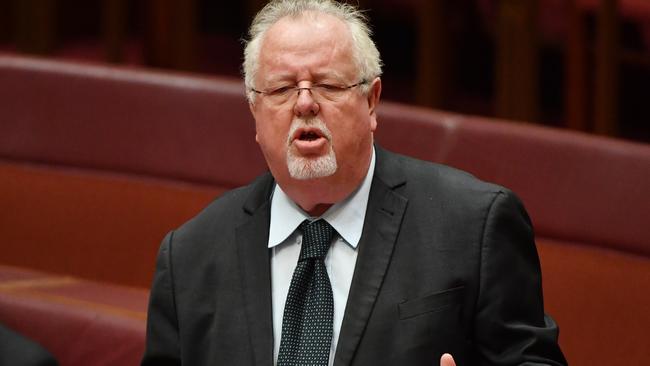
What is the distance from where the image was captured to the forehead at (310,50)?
2.60ft

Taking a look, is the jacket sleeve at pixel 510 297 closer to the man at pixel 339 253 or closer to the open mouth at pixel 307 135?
the man at pixel 339 253

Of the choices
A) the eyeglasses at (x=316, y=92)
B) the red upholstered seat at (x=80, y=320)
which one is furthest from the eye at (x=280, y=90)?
the red upholstered seat at (x=80, y=320)

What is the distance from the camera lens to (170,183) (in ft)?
4.33

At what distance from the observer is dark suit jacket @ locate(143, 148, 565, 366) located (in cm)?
78

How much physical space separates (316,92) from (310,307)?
15 centimetres

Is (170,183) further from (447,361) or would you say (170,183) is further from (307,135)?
(447,361)

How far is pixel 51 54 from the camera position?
5.60ft

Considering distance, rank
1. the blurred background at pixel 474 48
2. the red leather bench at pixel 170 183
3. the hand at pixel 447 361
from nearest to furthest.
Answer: the hand at pixel 447 361, the red leather bench at pixel 170 183, the blurred background at pixel 474 48

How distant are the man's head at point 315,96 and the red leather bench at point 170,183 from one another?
36 centimetres

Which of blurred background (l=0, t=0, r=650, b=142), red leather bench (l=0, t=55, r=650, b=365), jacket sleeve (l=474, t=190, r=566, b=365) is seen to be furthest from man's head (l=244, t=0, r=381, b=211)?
blurred background (l=0, t=0, r=650, b=142)

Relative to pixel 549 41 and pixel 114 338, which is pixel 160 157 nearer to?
pixel 114 338

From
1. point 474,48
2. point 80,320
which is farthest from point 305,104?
point 474,48

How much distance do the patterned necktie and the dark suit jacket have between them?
0.01 m

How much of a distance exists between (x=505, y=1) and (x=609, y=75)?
5.9 inches
